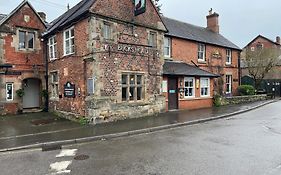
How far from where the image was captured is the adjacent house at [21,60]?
1728 centimetres

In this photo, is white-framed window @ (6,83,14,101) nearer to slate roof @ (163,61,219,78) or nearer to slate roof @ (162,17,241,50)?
slate roof @ (163,61,219,78)

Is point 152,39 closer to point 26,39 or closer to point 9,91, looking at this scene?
point 26,39

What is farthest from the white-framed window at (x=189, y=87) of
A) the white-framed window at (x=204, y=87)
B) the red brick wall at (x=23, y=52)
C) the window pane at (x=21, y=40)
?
the window pane at (x=21, y=40)

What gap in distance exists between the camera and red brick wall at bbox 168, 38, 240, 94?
21.5 metres

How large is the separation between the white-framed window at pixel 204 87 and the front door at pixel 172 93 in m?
2.95

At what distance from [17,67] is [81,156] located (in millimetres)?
12830

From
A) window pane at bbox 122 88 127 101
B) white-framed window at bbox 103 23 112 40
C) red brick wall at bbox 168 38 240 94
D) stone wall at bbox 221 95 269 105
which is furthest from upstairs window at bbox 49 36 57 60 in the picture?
stone wall at bbox 221 95 269 105

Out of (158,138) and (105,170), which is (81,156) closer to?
(105,170)

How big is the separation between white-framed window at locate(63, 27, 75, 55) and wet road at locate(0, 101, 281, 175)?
23.9ft

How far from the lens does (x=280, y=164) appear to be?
6371 millimetres

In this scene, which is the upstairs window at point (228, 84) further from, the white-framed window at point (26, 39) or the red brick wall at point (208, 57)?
the white-framed window at point (26, 39)

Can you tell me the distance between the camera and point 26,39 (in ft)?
60.7

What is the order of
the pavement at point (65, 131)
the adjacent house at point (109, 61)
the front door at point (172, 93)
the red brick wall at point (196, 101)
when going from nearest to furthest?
the pavement at point (65, 131) → the adjacent house at point (109, 61) → the front door at point (172, 93) → the red brick wall at point (196, 101)

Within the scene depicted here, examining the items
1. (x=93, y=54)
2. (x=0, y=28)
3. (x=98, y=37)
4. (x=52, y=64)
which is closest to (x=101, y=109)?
(x=93, y=54)
